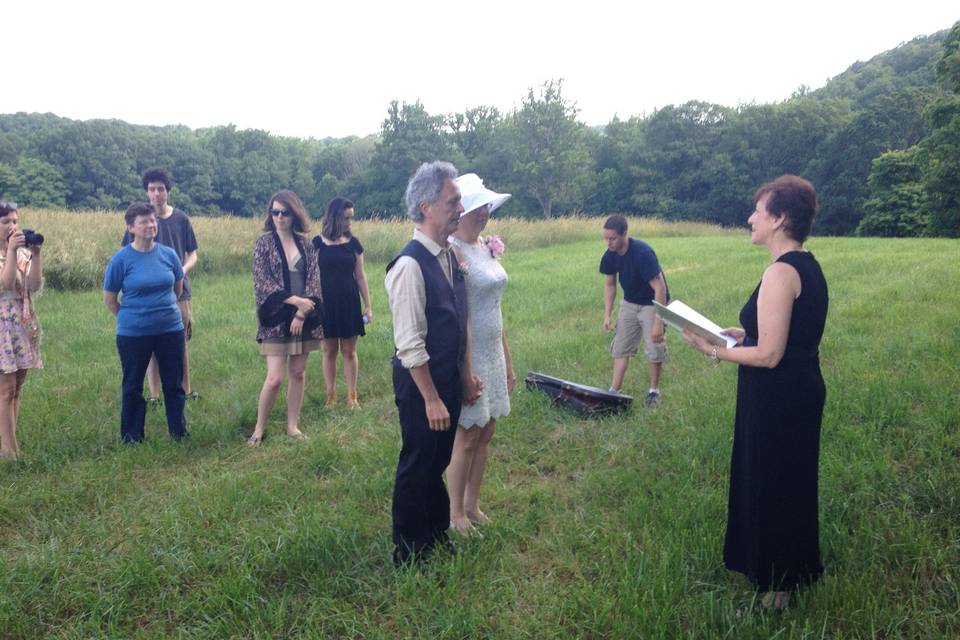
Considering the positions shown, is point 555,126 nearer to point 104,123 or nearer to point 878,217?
point 878,217

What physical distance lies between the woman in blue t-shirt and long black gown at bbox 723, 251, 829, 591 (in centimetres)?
470

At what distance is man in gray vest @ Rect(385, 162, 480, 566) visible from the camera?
3.16 metres

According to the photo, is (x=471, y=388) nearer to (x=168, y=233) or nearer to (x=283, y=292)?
(x=283, y=292)

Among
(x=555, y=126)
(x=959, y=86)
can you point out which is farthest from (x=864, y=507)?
(x=555, y=126)

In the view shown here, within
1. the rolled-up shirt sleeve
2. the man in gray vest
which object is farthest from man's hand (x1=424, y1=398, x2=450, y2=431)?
the rolled-up shirt sleeve

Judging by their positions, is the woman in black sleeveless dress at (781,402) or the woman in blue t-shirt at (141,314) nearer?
the woman in black sleeveless dress at (781,402)

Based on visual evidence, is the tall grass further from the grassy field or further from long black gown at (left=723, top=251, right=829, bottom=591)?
long black gown at (left=723, top=251, right=829, bottom=591)

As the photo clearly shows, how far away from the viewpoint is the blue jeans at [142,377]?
5.50 metres

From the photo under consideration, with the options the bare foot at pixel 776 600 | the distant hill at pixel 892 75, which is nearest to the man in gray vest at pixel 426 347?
the bare foot at pixel 776 600

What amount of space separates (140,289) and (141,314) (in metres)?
0.21

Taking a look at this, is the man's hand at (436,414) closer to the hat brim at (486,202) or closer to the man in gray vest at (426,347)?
the man in gray vest at (426,347)

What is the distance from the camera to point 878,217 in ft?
132

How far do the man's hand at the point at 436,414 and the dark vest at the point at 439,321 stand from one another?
110mm

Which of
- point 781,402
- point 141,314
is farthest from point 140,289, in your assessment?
point 781,402
